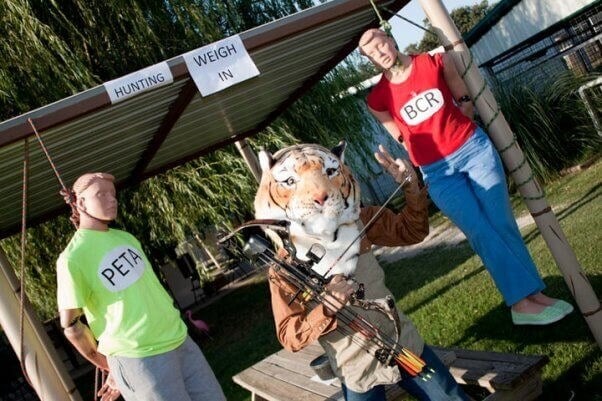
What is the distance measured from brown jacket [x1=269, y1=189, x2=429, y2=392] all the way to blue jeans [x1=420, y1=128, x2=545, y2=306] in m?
0.57

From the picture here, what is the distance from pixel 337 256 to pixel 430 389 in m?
0.69

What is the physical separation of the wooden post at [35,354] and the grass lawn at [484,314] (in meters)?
2.81

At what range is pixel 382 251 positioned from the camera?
11.3 meters

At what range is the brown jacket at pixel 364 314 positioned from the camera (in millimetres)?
2308

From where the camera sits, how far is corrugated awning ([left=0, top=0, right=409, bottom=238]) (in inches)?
113

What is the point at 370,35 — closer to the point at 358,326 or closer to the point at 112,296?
the point at 358,326

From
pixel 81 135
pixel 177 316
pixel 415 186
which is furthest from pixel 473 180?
pixel 81 135

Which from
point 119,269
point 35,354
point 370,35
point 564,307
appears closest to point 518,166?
point 564,307

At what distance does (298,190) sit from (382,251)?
9.00 m

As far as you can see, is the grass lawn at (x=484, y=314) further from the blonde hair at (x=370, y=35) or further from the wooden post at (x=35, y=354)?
the wooden post at (x=35, y=354)

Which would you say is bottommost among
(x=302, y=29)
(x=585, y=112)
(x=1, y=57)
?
(x=585, y=112)

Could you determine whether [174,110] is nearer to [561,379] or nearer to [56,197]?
[56,197]

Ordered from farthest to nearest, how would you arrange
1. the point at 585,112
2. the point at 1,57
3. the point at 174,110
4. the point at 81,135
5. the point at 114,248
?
the point at 585,112 < the point at 1,57 < the point at 174,110 < the point at 81,135 < the point at 114,248

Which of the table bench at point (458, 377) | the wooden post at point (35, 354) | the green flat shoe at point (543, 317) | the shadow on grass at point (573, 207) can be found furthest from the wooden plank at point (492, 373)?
the shadow on grass at point (573, 207)
